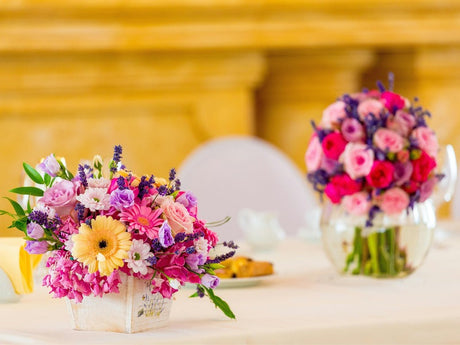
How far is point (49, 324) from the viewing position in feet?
3.40

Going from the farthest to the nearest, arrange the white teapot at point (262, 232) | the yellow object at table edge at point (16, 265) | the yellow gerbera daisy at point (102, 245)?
1. the white teapot at point (262, 232)
2. the yellow object at table edge at point (16, 265)
3. the yellow gerbera daisy at point (102, 245)

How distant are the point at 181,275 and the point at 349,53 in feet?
8.86

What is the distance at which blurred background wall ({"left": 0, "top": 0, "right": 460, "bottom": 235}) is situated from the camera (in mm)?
3104

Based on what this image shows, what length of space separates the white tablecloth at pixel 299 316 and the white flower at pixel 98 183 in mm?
143

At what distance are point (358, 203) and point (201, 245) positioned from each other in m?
0.46

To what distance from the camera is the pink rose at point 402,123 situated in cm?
135

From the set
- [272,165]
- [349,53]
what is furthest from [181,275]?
[349,53]

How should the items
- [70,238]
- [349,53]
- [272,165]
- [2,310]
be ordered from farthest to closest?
[349,53], [272,165], [2,310], [70,238]

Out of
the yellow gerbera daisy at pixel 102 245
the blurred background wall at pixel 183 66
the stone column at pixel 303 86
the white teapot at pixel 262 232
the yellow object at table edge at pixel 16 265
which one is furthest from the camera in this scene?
the stone column at pixel 303 86

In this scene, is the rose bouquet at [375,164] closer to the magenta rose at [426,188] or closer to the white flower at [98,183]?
the magenta rose at [426,188]

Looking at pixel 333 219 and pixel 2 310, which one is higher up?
pixel 333 219

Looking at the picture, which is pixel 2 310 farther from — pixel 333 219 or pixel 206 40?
pixel 206 40

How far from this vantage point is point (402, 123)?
135cm

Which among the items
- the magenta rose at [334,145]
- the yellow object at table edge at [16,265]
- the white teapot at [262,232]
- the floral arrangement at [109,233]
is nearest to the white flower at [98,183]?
the floral arrangement at [109,233]
